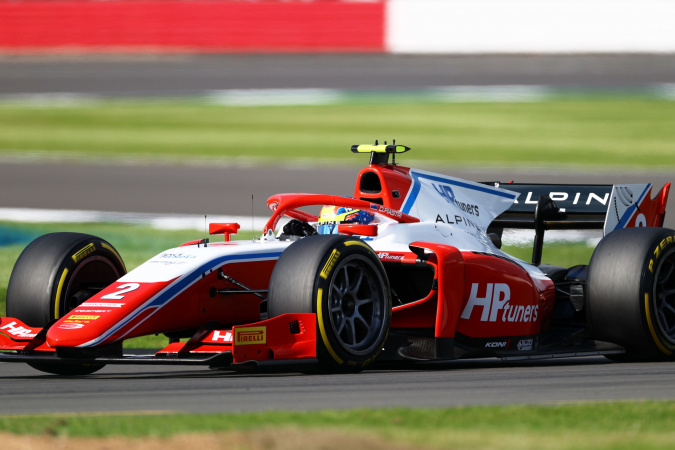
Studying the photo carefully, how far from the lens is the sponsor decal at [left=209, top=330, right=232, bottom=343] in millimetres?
7573

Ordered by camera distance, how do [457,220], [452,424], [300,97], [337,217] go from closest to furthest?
[452,424], [337,217], [457,220], [300,97]

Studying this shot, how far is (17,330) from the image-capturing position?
802 centimetres

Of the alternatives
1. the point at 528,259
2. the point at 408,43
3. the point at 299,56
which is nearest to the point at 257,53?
the point at 299,56

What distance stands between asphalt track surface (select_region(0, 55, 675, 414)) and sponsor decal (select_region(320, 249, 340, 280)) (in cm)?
68

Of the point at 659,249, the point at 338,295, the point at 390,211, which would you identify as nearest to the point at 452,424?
the point at 338,295

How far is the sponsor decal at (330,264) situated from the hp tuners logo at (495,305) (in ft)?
4.82

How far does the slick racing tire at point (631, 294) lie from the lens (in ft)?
28.4

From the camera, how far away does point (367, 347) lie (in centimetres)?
773

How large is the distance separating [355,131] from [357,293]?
15165mm

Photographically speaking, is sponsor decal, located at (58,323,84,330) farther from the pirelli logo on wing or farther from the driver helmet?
the driver helmet

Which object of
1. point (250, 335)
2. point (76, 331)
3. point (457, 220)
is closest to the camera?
point (250, 335)

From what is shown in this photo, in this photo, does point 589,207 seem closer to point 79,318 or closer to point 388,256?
point 388,256

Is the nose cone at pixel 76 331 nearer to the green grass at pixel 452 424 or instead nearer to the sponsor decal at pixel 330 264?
the sponsor decal at pixel 330 264

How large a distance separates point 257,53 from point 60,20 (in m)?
5.22
